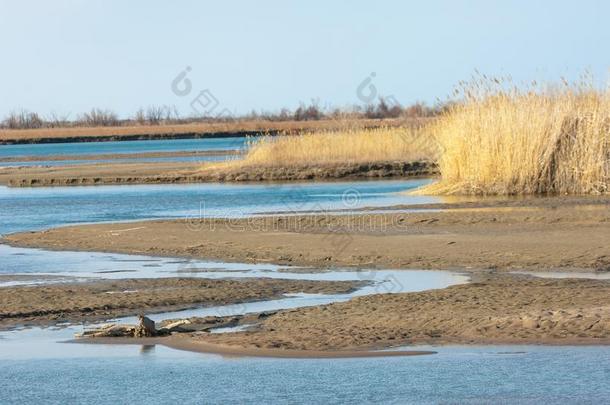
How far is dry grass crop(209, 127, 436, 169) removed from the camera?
39250 mm

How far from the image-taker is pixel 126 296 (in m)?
13.7

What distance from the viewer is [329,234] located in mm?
19297

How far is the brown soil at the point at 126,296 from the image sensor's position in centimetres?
1272

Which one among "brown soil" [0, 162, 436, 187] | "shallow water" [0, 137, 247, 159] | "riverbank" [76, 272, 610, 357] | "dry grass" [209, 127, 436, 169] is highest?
"dry grass" [209, 127, 436, 169]

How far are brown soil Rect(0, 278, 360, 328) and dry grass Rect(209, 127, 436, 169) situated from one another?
24.3 metres

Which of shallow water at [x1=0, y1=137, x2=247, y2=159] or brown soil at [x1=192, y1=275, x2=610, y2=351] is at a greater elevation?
brown soil at [x1=192, y1=275, x2=610, y2=351]

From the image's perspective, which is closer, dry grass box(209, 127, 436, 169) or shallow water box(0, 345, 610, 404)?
shallow water box(0, 345, 610, 404)

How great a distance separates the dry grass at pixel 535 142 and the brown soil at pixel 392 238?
152 cm

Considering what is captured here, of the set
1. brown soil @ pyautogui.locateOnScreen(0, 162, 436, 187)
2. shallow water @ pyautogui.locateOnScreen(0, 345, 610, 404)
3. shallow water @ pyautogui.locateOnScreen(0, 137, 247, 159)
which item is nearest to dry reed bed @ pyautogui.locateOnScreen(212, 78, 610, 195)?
brown soil @ pyautogui.locateOnScreen(0, 162, 436, 187)

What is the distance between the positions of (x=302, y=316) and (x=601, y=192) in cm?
1354

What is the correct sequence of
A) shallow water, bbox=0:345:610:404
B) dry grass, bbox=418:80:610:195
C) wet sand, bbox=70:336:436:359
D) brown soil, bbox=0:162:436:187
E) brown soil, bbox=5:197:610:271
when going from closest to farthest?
shallow water, bbox=0:345:610:404
wet sand, bbox=70:336:436:359
brown soil, bbox=5:197:610:271
dry grass, bbox=418:80:610:195
brown soil, bbox=0:162:436:187

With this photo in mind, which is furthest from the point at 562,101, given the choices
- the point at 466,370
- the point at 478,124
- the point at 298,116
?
the point at 298,116

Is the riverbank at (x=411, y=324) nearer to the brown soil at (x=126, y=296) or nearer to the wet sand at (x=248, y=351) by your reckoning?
the wet sand at (x=248, y=351)

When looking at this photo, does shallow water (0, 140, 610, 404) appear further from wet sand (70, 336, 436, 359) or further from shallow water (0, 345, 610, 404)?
wet sand (70, 336, 436, 359)
